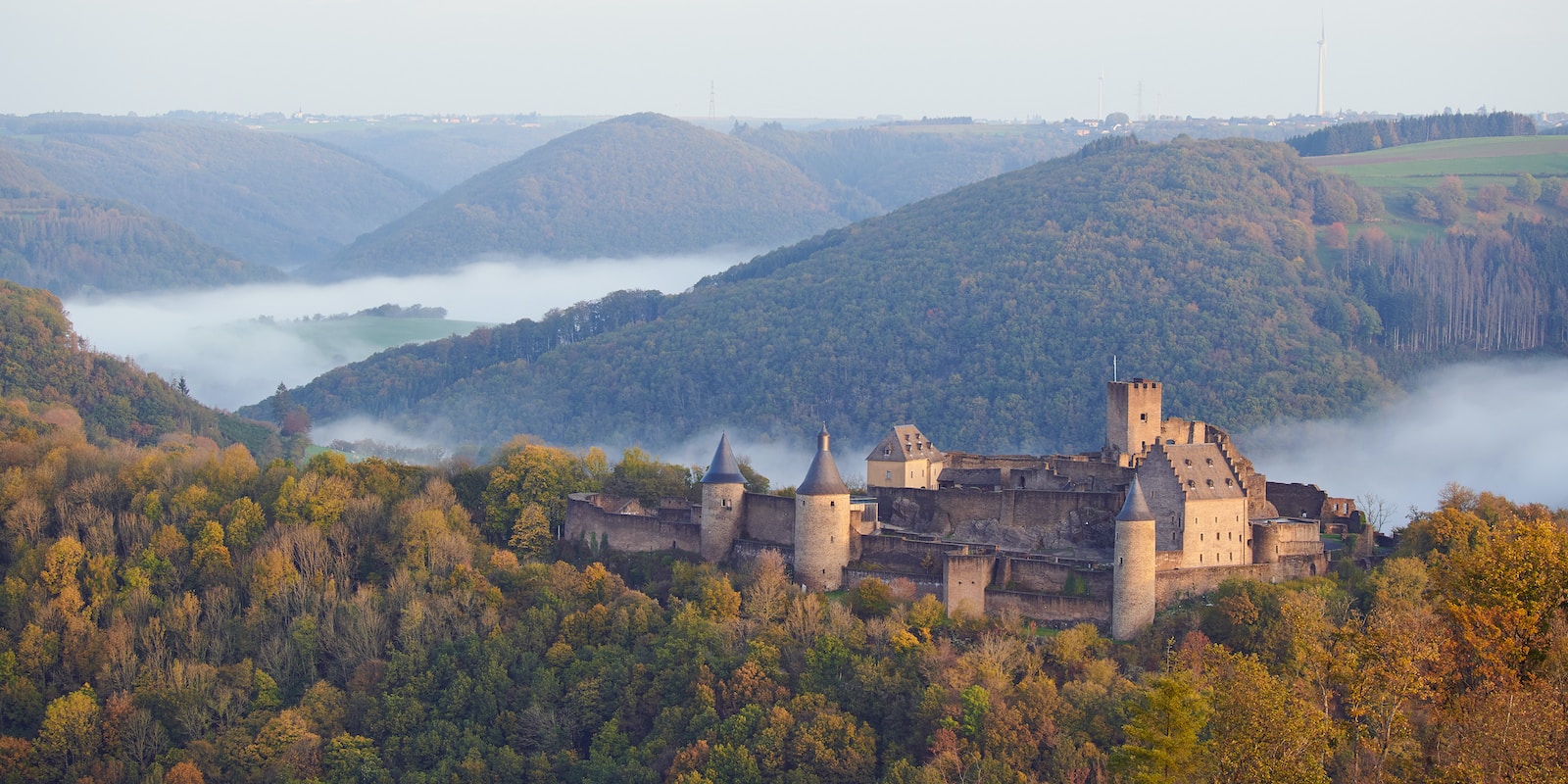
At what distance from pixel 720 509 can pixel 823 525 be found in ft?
14.4

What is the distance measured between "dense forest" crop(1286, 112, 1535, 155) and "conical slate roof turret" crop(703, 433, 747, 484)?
393 feet

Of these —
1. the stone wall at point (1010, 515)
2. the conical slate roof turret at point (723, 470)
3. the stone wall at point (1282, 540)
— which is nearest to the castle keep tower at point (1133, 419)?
the stone wall at point (1010, 515)

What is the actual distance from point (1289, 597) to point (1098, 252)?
94.0 m

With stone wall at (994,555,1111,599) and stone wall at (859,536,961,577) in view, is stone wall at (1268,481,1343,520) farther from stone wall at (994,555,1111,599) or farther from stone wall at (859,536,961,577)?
stone wall at (859,536,961,577)

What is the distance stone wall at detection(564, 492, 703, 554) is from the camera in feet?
194

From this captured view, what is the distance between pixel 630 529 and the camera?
60.4m

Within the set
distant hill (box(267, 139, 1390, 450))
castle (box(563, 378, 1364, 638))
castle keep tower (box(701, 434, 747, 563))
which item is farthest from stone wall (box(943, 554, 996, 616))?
distant hill (box(267, 139, 1390, 450))

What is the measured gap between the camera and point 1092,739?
1816 inches

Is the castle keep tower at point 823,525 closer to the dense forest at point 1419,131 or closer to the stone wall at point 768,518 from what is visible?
the stone wall at point 768,518

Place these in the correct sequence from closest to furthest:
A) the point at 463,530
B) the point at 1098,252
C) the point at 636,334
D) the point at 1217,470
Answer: the point at 1217,470 < the point at 463,530 < the point at 1098,252 < the point at 636,334

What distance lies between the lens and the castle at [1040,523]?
50406 millimetres

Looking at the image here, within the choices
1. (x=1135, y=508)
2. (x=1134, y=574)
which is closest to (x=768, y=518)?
(x=1134, y=574)

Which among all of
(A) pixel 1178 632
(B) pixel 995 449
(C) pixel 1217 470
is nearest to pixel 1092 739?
(A) pixel 1178 632

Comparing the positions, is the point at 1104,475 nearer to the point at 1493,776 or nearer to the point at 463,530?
the point at 463,530
